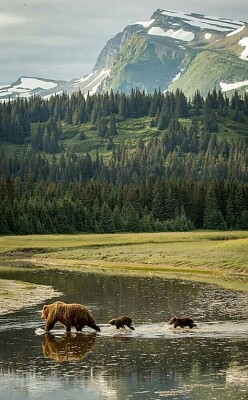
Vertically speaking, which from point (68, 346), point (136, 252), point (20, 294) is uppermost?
point (68, 346)

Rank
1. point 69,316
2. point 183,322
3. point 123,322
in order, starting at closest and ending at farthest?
point 69,316, point 183,322, point 123,322

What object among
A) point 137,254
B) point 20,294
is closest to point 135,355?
point 20,294

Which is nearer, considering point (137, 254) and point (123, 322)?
point (123, 322)

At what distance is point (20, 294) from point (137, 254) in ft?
138

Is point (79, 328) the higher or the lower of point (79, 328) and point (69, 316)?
the lower

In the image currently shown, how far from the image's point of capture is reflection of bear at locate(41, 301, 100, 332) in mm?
42750

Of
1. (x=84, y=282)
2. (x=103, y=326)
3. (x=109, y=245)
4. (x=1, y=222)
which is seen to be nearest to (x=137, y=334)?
(x=103, y=326)

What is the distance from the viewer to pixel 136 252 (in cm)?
10475

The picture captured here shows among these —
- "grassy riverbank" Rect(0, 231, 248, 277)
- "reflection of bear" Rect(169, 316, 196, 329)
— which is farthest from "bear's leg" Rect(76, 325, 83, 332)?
"grassy riverbank" Rect(0, 231, 248, 277)

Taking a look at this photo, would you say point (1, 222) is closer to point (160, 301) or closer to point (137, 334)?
point (160, 301)

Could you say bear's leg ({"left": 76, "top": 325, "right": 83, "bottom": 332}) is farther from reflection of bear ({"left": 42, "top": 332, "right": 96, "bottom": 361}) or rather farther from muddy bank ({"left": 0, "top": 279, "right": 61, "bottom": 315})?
muddy bank ({"left": 0, "top": 279, "right": 61, "bottom": 315})

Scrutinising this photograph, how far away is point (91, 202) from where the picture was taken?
186250 mm

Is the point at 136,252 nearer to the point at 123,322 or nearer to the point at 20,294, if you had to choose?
the point at 20,294

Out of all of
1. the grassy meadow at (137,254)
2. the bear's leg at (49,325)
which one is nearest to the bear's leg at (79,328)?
the bear's leg at (49,325)
